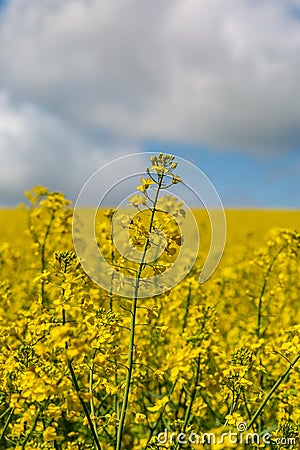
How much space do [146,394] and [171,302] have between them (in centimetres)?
82

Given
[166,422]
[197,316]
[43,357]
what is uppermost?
[197,316]

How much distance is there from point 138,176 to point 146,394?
246 centimetres

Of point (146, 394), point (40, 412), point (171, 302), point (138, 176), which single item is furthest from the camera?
Result: point (171, 302)

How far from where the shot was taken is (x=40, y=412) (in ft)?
8.93

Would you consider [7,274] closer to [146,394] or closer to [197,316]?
[146,394]

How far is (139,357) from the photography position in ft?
11.4

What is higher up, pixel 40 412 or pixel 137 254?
pixel 137 254

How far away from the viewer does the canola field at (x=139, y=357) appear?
2.83 meters

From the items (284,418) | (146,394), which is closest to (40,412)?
(284,418)

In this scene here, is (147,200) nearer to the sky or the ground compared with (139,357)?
nearer to the sky

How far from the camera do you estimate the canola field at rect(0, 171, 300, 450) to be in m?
2.83

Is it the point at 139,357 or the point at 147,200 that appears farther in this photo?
the point at 139,357

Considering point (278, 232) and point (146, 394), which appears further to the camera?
point (278, 232)

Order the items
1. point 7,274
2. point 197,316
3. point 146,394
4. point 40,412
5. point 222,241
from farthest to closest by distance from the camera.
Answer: point 7,274 → point 146,394 → point 197,316 → point 222,241 → point 40,412
